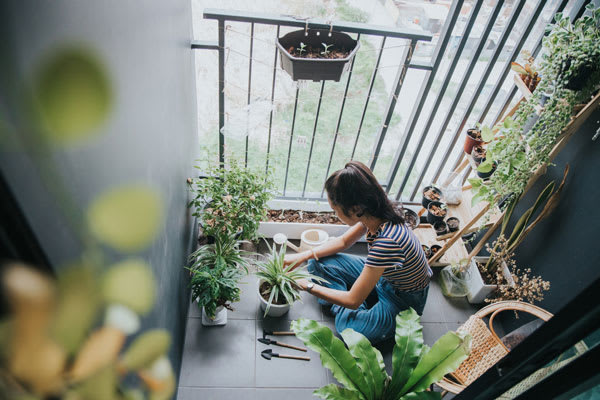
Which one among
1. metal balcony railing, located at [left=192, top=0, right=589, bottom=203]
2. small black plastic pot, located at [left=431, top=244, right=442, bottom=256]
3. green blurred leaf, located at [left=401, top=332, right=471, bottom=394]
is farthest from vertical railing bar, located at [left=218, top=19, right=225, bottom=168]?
small black plastic pot, located at [left=431, top=244, right=442, bottom=256]

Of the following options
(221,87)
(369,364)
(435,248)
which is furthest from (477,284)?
(221,87)

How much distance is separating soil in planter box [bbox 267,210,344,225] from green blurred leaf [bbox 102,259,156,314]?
5.86 ft

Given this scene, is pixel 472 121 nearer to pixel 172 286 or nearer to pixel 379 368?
pixel 379 368

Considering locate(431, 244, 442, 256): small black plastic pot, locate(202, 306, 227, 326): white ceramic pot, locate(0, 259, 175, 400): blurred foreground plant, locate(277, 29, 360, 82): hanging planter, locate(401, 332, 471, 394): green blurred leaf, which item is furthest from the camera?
locate(431, 244, 442, 256): small black plastic pot

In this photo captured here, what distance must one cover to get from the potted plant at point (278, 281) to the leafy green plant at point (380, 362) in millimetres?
353

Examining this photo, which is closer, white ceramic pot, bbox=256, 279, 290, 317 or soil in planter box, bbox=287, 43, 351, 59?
soil in planter box, bbox=287, 43, 351, 59

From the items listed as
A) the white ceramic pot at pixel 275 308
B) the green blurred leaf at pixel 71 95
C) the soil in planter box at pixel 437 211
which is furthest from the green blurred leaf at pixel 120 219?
the soil in planter box at pixel 437 211

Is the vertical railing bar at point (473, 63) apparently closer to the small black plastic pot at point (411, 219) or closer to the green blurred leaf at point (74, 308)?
the small black plastic pot at point (411, 219)

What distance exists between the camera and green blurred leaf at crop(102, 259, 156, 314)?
2.22 ft

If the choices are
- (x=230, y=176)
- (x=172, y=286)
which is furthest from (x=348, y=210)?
(x=172, y=286)

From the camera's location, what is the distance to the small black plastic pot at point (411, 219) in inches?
104

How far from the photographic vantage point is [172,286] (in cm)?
172

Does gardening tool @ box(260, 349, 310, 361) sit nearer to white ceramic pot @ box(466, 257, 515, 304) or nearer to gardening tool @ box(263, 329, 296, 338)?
gardening tool @ box(263, 329, 296, 338)

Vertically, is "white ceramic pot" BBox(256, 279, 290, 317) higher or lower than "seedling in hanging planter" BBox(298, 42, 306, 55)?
lower
